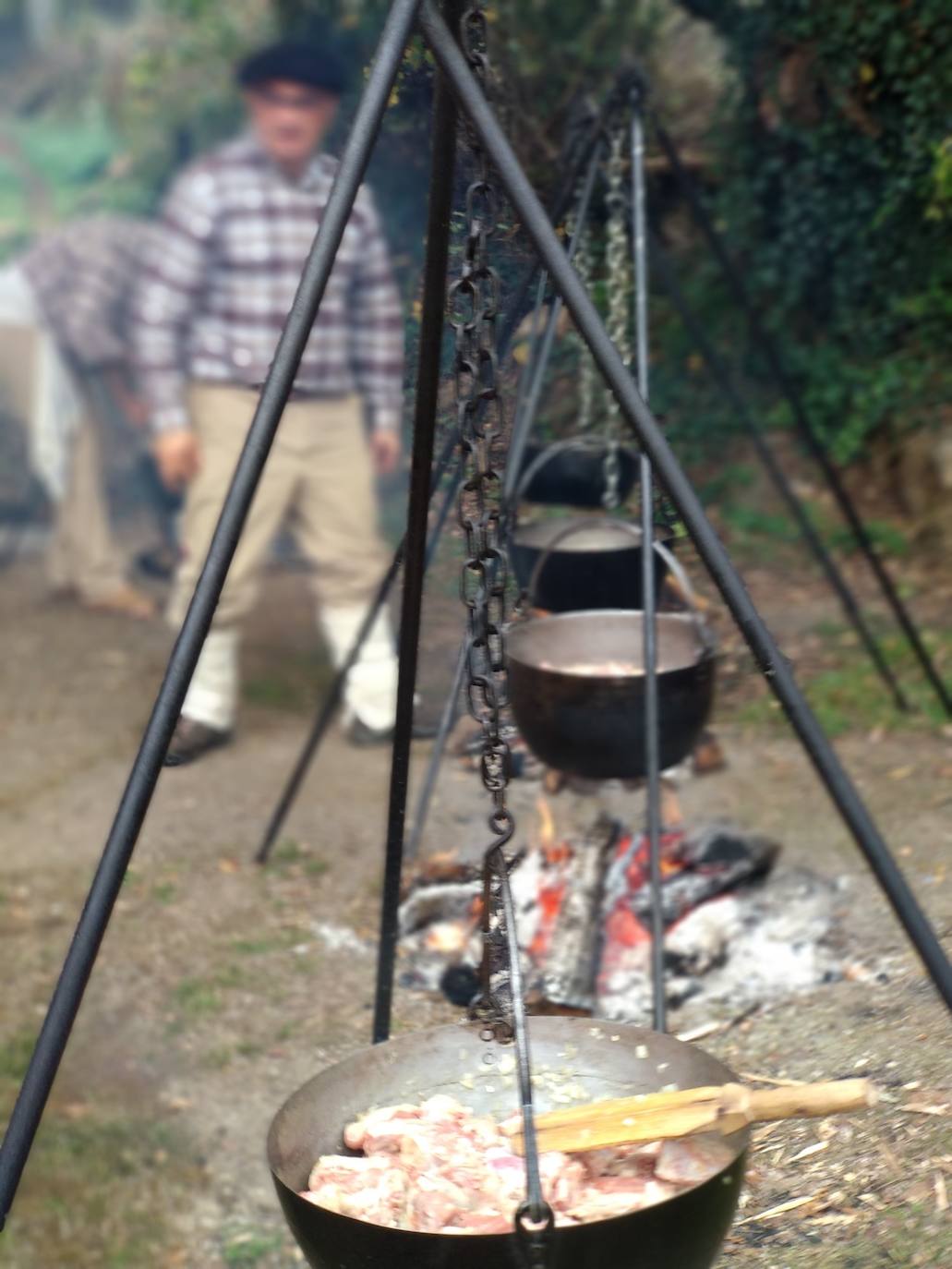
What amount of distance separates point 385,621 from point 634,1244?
432 cm

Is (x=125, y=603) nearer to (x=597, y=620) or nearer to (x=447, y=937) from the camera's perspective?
(x=447, y=937)

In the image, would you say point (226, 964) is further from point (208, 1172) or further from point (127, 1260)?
point (127, 1260)

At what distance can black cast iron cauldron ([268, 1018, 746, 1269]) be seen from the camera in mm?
1699

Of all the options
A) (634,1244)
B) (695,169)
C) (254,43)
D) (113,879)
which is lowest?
(634,1244)

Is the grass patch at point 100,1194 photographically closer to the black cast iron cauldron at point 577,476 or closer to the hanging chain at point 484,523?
the hanging chain at point 484,523

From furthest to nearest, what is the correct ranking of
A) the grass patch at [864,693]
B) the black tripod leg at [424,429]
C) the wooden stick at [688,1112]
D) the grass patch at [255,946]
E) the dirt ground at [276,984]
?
the grass patch at [864,693] < the grass patch at [255,946] < the dirt ground at [276,984] < the black tripod leg at [424,429] < the wooden stick at [688,1112]

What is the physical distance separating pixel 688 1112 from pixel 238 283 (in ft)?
14.8

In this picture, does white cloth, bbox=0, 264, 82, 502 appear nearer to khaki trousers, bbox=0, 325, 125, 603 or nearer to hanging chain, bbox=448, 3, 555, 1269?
khaki trousers, bbox=0, 325, 125, 603

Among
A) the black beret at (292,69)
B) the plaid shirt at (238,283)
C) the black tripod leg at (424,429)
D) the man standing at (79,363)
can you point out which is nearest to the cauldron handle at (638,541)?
the black tripod leg at (424,429)

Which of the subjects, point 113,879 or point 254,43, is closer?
point 113,879

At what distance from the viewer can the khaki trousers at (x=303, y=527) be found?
5.62 metres

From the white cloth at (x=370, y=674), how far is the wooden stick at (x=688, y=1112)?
12.6 feet

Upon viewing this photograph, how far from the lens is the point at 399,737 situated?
8.01ft

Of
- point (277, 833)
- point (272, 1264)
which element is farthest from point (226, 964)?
point (272, 1264)
